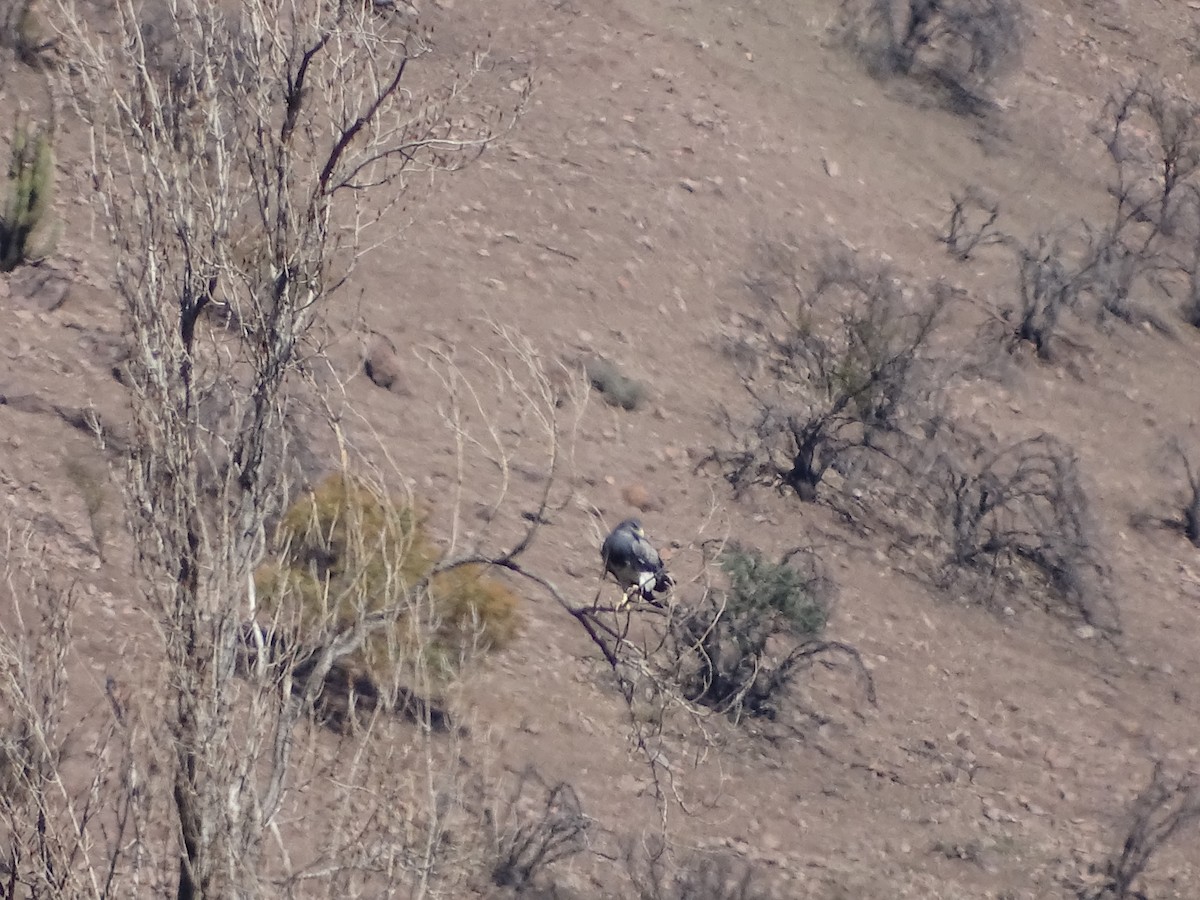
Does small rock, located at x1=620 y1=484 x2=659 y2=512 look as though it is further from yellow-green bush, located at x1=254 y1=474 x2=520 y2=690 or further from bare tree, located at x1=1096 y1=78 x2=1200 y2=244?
bare tree, located at x1=1096 y1=78 x2=1200 y2=244

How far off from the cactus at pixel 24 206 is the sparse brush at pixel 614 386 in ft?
15.4

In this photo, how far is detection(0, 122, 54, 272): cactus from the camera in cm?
1047

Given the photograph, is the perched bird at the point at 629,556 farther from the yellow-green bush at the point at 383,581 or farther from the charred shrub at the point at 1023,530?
the charred shrub at the point at 1023,530

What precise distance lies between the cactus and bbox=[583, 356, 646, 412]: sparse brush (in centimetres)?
470

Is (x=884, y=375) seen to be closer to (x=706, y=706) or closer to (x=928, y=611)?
(x=928, y=611)

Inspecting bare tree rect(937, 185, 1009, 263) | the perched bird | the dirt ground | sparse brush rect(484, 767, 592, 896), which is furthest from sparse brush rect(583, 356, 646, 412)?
bare tree rect(937, 185, 1009, 263)

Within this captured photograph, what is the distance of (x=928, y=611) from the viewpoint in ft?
39.9

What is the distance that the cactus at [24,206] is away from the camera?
10469 millimetres

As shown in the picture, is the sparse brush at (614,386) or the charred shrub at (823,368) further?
the charred shrub at (823,368)

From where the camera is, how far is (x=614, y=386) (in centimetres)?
1227

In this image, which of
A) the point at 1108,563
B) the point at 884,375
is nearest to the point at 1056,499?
the point at 1108,563

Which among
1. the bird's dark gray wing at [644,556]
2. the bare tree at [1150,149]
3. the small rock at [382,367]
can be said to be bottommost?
the small rock at [382,367]

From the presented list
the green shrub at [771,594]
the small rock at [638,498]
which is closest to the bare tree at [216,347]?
the green shrub at [771,594]

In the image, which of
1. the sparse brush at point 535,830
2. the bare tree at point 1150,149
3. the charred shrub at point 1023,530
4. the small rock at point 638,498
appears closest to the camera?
the sparse brush at point 535,830
